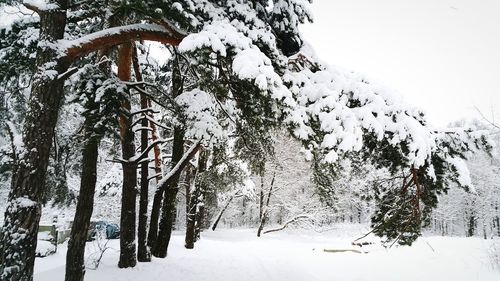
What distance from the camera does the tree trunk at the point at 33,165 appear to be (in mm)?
4629

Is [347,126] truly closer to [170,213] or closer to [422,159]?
[422,159]

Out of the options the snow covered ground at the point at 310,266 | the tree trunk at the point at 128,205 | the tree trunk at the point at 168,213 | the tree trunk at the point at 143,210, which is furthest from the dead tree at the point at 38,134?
the tree trunk at the point at 168,213

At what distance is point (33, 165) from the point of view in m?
4.79

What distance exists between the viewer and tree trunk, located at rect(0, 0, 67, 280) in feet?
15.2

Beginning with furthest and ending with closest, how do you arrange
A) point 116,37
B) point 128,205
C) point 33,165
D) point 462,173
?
point 128,205, point 462,173, point 116,37, point 33,165

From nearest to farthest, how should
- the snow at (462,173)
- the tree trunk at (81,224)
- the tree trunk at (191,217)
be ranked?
the snow at (462,173) < the tree trunk at (81,224) < the tree trunk at (191,217)

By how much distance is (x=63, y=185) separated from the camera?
7918mm

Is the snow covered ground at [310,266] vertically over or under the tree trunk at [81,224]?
under

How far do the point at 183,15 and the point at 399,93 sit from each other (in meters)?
4.00

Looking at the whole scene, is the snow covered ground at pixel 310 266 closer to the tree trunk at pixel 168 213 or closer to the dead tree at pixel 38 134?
the tree trunk at pixel 168 213

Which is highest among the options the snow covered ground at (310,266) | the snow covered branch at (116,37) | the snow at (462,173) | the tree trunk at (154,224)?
the snow covered branch at (116,37)

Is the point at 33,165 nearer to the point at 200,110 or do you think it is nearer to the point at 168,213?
the point at 200,110

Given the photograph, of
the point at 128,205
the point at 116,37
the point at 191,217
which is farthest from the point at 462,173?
the point at 191,217

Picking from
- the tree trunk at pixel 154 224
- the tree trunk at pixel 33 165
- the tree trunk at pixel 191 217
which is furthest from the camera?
the tree trunk at pixel 191 217
